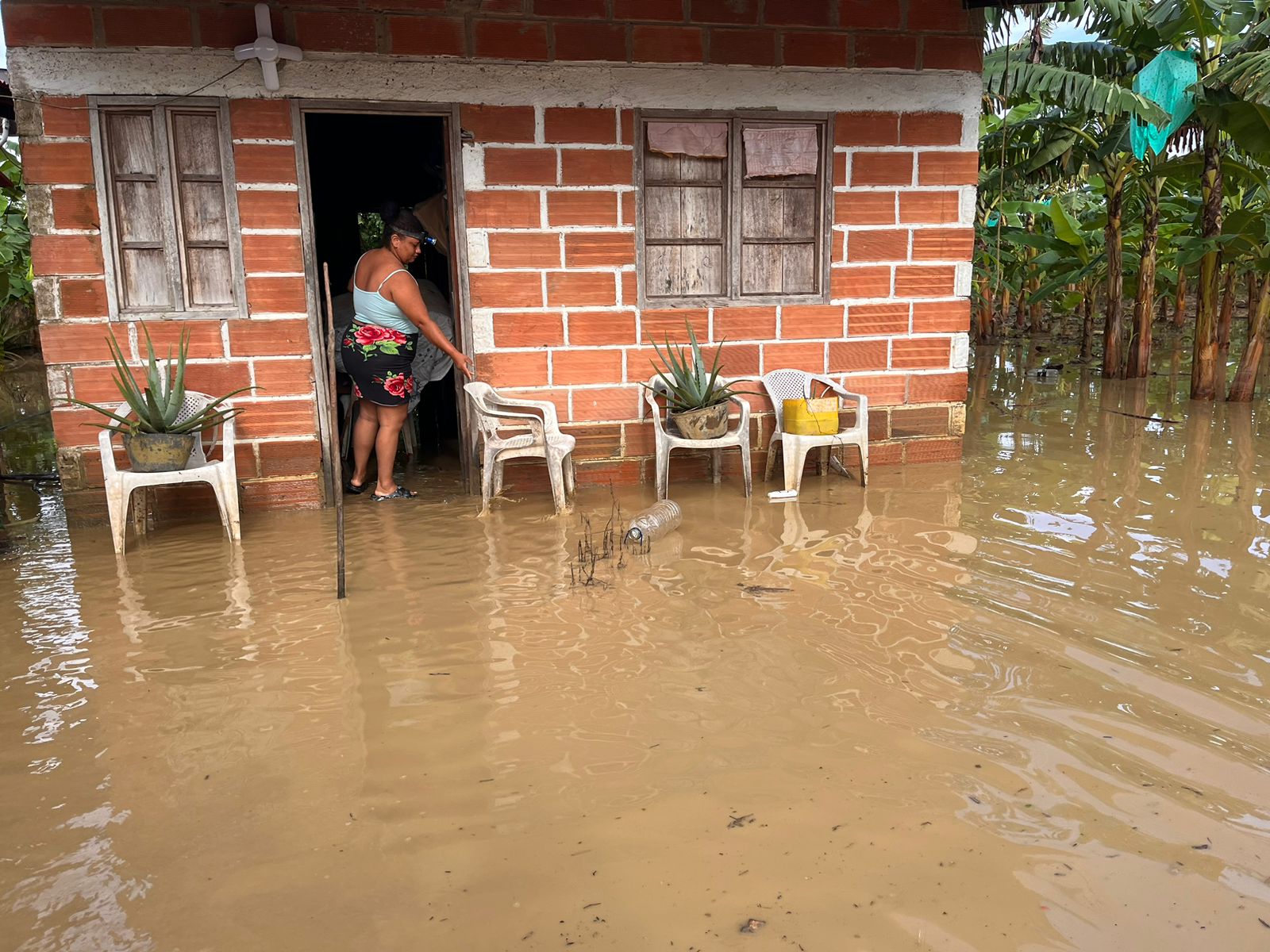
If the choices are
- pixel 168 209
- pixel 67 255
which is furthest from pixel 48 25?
pixel 67 255

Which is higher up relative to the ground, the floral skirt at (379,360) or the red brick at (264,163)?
the red brick at (264,163)

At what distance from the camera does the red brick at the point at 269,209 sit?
5.58 metres

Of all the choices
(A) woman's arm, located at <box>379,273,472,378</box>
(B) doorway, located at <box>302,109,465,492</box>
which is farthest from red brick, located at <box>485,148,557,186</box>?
(A) woman's arm, located at <box>379,273,472,378</box>

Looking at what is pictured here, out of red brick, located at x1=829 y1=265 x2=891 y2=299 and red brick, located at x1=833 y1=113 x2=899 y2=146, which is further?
red brick, located at x1=829 y1=265 x2=891 y2=299

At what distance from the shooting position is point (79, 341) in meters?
5.50

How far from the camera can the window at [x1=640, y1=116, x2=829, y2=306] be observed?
20.3 ft

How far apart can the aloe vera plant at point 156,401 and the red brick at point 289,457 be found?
346 mm

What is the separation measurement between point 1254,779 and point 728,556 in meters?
2.49

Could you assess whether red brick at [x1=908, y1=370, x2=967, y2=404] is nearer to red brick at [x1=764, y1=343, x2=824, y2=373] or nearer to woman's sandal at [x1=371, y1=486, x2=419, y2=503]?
red brick at [x1=764, y1=343, x2=824, y2=373]

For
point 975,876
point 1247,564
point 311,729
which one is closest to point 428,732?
point 311,729

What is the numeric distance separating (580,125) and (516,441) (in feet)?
6.43

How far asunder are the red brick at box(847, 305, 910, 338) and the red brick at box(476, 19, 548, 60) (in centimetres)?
255

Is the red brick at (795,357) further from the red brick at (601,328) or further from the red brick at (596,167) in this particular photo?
the red brick at (596,167)

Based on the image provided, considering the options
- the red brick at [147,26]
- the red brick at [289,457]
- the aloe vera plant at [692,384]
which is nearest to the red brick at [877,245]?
the aloe vera plant at [692,384]
